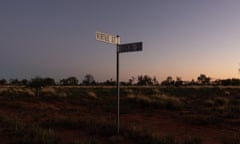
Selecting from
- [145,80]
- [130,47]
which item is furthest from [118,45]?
[145,80]

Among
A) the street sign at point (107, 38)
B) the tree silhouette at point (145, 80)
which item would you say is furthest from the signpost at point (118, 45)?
the tree silhouette at point (145, 80)

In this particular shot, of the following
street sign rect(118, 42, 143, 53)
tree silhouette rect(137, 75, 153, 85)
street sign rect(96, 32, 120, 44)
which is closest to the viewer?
street sign rect(96, 32, 120, 44)

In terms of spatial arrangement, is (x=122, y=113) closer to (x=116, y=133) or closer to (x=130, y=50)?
(x=116, y=133)

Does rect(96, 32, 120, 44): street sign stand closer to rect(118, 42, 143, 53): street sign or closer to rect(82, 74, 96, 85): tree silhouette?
rect(118, 42, 143, 53): street sign

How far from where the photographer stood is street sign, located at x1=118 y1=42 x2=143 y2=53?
8.15m

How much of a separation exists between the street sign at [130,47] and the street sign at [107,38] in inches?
8.3

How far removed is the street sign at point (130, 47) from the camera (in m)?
8.15

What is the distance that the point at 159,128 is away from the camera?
11.2m

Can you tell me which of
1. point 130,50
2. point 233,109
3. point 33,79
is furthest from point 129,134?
point 33,79

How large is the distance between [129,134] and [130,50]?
8.62ft

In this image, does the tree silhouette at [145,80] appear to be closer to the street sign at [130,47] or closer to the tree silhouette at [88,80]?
the tree silhouette at [88,80]

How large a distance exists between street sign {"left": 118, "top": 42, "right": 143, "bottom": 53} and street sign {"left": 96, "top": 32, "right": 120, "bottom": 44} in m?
0.21

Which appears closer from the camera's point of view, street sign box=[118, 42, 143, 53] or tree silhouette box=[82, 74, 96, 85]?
street sign box=[118, 42, 143, 53]

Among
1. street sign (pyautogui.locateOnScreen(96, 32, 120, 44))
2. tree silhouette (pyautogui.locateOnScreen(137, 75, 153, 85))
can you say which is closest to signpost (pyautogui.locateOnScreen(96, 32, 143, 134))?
street sign (pyautogui.locateOnScreen(96, 32, 120, 44))
